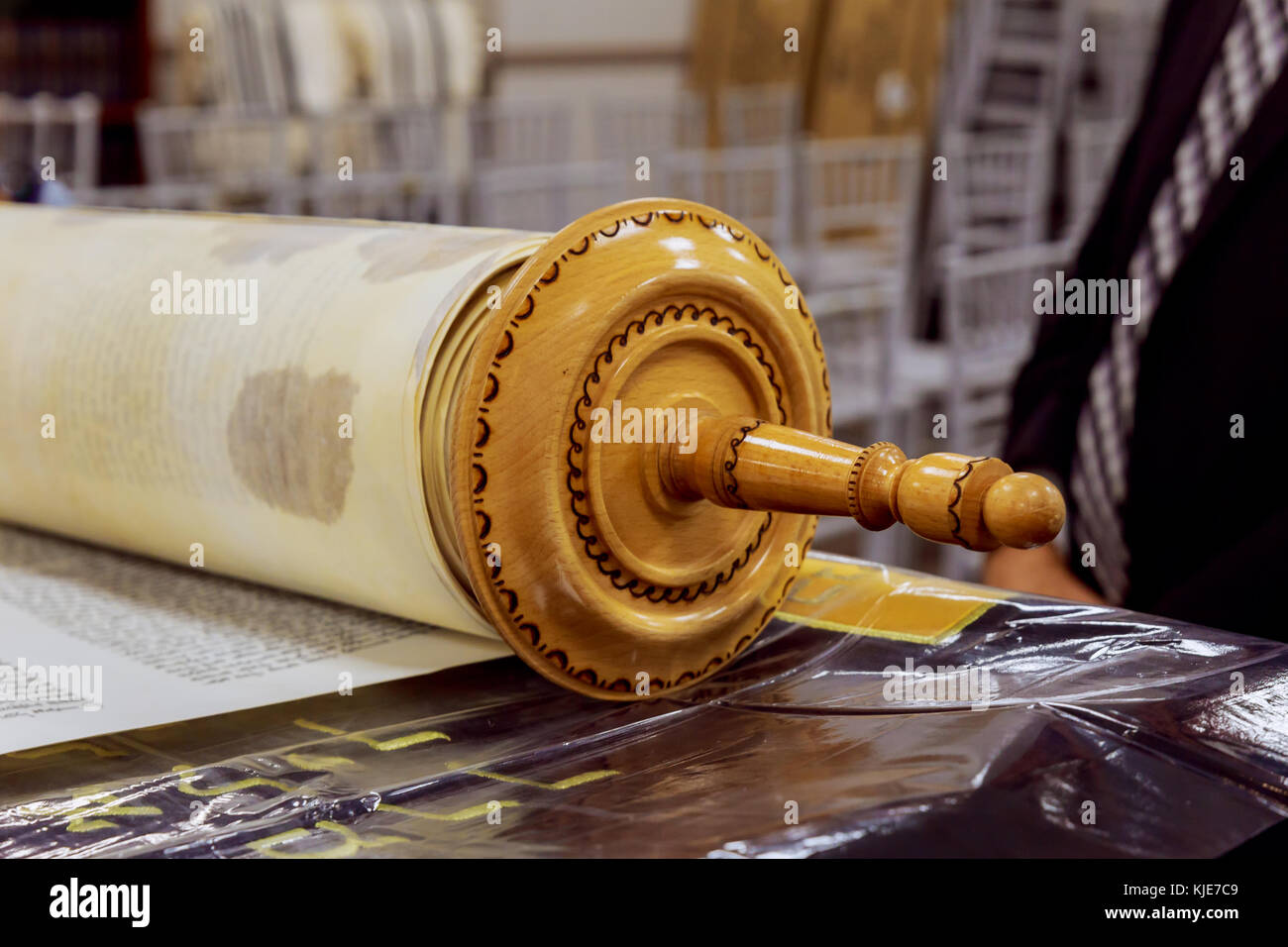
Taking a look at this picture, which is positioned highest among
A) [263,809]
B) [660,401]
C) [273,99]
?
[273,99]

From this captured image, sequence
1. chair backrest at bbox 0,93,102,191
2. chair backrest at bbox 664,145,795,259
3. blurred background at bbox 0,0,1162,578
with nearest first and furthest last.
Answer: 1. blurred background at bbox 0,0,1162,578
2. chair backrest at bbox 664,145,795,259
3. chair backrest at bbox 0,93,102,191

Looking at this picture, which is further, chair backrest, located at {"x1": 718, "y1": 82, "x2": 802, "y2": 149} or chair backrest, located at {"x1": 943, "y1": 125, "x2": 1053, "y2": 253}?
chair backrest, located at {"x1": 718, "y1": 82, "x2": 802, "y2": 149}

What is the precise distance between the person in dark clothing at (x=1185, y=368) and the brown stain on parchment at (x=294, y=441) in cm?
49

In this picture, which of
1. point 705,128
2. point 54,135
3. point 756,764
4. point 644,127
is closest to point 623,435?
point 756,764

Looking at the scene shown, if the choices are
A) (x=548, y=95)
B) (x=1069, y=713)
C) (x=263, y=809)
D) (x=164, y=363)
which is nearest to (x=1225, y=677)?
(x=1069, y=713)

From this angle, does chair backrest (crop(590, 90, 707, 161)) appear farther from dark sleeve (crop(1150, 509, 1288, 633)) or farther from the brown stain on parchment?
the brown stain on parchment

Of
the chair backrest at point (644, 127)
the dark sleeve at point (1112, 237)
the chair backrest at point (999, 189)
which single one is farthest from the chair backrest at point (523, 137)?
the dark sleeve at point (1112, 237)

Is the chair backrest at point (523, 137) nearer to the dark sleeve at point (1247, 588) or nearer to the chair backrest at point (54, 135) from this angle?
the chair backrest at point (54, 135)

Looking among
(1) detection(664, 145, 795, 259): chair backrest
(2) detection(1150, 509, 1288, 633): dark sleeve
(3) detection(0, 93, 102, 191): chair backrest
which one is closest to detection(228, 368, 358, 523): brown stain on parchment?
(2) detection(1150, 509, 1288, 633): dark sleeve

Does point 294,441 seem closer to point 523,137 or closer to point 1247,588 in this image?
point 1247,588

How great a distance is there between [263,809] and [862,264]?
10.8 feet

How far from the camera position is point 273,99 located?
427cm

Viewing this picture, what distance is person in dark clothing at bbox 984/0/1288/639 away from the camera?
0.84 m

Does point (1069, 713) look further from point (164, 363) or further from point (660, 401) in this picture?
point (164, 363)
